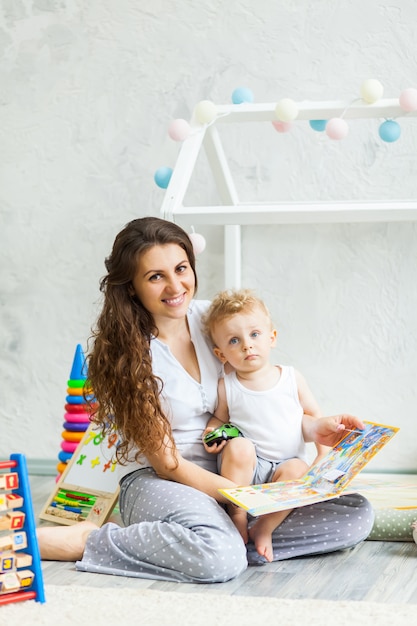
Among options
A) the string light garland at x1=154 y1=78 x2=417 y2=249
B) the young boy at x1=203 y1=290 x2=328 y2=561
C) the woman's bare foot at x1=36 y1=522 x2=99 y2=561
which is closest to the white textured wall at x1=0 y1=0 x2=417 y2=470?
the string light garland at x1=154 y1=78 x2=417 y2=249

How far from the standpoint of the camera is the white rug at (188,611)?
1.32 meters

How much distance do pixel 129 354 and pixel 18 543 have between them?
46 cm

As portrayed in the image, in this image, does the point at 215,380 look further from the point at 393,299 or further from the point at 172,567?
the point at 393,299

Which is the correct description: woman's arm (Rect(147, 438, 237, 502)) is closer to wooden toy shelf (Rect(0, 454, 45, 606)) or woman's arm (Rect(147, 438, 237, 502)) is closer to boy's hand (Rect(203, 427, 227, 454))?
boy's hand (Rect(203, 427, 227, 454))

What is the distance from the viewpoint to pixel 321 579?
→ 1.55 metres

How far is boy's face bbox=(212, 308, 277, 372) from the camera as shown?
1.72 m

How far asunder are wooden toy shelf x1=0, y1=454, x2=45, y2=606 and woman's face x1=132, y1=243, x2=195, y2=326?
0.46 m

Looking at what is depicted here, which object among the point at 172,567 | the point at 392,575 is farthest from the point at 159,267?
the point at 392,575

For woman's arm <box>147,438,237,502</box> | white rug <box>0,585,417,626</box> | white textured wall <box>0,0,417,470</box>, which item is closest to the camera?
white rug <box>0,585,417,626</box>

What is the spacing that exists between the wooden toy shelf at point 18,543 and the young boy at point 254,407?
44 centimetres

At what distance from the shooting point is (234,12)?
7.94ft

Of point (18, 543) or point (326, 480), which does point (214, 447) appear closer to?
point (326, 480)

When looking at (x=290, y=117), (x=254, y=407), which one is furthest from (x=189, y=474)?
(x=290, y=117)

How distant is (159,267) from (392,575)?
714 millimetres
